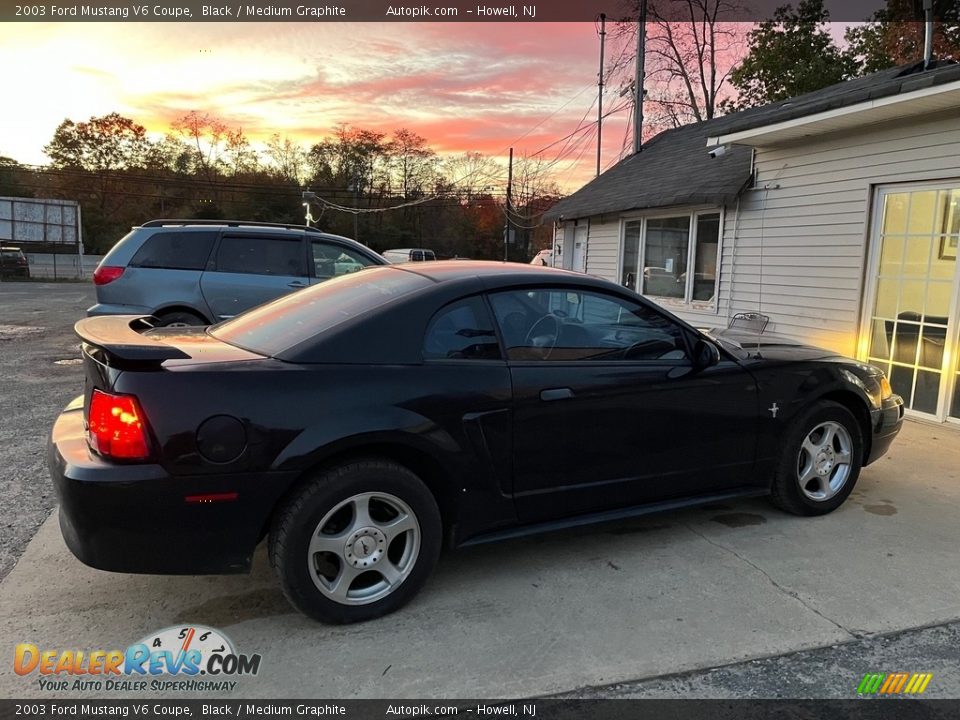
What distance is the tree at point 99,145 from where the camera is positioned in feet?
187

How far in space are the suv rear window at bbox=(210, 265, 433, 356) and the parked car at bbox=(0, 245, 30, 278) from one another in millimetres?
35872

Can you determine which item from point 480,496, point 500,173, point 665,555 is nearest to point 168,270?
point 480,496

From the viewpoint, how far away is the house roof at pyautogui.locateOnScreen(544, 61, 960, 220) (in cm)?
659

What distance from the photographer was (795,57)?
73.5 ft

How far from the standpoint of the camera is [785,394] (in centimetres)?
381

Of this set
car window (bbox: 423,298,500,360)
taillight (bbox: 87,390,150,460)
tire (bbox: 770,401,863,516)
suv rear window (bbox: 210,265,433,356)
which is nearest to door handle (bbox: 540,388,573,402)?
car window (bbox: 423,298,500,360)

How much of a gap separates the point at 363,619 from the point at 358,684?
0.40 metres

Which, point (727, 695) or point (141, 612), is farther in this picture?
point (141, 612)

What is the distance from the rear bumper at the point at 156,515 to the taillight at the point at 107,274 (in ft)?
17.7

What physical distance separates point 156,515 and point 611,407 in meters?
2.11

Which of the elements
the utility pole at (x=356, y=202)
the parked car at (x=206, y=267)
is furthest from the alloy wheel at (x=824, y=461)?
the utility pole at (x=356, y=202)

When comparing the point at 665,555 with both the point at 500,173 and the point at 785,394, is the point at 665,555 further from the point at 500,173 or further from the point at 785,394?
the point at 500,173

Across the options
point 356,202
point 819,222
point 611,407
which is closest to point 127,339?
point 611,407

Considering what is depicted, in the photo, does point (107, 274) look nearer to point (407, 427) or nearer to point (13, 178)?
point (407, 427)
